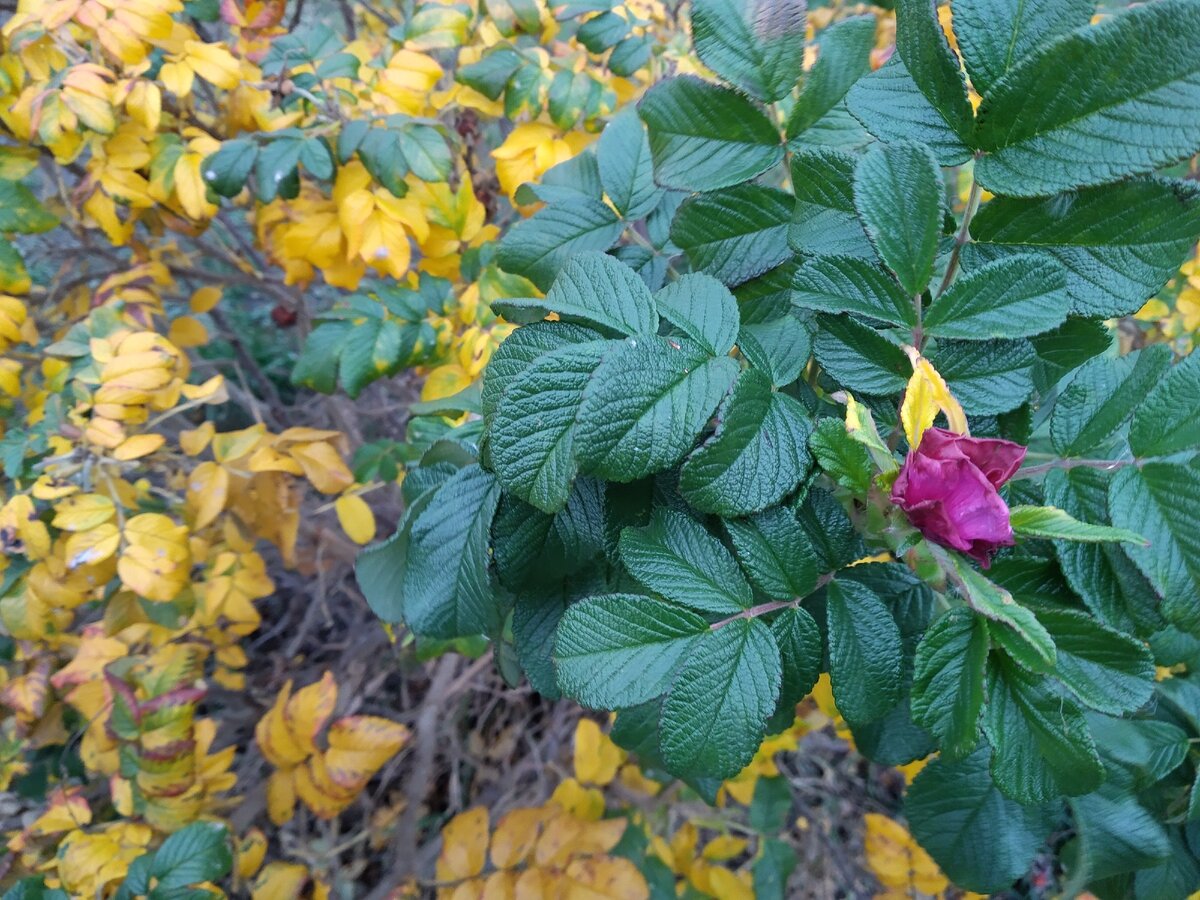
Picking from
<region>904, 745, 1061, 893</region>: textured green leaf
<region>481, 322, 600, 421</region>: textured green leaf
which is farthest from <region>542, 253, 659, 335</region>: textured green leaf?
<region>904, 745, 1061, 893</region>: textured green leaf

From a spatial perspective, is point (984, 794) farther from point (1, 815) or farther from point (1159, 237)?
point (1, 815)

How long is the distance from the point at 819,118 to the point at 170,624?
132 centimetres

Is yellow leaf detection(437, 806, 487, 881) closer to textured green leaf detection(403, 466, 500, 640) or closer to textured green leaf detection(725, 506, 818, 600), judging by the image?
textured green leaf detection(403, 466, 500, 640)

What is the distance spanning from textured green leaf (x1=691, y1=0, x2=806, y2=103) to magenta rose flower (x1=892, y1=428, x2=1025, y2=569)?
1.10ft

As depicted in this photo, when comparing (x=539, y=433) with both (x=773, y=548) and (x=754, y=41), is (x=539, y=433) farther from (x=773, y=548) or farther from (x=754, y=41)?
(x=754, y=41)

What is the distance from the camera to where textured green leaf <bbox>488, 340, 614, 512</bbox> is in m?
0.47

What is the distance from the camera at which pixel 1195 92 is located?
1.38ft

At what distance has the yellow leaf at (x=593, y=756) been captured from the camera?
1.42 m

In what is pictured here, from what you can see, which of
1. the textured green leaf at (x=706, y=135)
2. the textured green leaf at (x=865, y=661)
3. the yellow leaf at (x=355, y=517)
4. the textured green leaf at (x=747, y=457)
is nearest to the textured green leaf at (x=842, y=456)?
the textured green leaf at (x=747, y=457)

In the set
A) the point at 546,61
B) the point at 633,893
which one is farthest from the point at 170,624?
the point at 546,61

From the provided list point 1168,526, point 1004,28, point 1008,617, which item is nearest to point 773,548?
point 1008,617

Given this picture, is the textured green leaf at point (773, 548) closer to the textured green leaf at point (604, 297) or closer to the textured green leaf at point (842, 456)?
the textured green leaf at point (842, 456)

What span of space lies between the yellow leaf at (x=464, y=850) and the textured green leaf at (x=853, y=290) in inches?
45.6

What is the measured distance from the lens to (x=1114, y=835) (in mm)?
697
